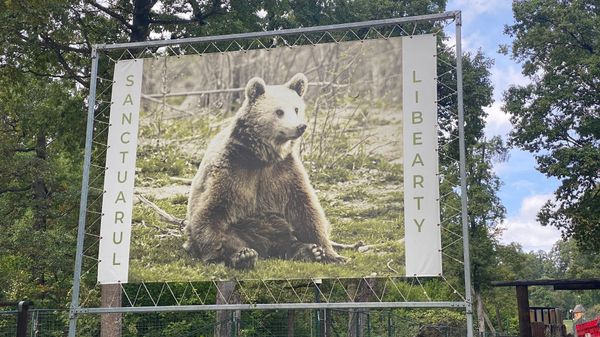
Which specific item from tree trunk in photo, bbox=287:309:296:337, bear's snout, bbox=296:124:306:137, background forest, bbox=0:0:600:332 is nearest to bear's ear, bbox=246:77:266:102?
bear's snout, bbox=296:124:306:137

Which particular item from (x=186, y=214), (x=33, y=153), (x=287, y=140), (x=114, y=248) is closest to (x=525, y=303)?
(x=287, y=140)

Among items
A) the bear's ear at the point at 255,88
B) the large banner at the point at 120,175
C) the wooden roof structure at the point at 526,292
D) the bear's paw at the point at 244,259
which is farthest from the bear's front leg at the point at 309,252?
the wooden roof structure at the point at 526,292

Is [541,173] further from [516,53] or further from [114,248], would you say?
[114,248]

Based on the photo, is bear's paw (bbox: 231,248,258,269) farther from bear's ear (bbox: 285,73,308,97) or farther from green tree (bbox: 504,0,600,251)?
green tree (bbox: 504,0,600,251)

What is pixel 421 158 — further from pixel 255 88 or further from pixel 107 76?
pixel 107 76

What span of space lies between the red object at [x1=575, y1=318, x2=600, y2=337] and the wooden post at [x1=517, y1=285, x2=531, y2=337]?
5.84 feet

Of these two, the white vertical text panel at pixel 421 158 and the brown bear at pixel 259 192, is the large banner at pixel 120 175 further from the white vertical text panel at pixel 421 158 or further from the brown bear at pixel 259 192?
the white vertical text panel at pixel 421 158

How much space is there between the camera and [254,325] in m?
20.1

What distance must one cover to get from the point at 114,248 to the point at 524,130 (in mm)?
14972

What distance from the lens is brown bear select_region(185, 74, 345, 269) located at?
363 inches

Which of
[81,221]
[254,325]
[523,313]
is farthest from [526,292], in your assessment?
[254,325]

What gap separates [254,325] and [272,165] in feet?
38.6

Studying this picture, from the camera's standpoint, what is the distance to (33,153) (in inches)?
878

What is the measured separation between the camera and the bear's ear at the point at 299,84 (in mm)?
9656
